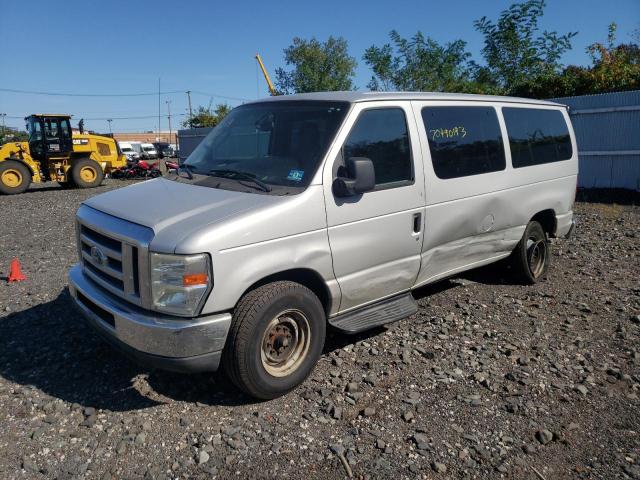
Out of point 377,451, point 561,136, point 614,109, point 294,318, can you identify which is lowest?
point 377,451

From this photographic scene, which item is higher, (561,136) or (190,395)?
(561,136)

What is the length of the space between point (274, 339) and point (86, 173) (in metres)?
18.1

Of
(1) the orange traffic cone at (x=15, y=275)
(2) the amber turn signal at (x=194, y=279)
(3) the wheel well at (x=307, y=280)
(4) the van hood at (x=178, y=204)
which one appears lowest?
(1) the orange traffic cone at (x=15, y=275)

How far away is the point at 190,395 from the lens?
358 centimetres

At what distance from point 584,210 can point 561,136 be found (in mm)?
5581

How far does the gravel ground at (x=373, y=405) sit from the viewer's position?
9.48 feet

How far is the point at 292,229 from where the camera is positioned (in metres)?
3.37

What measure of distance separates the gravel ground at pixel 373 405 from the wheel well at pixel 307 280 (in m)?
0.63

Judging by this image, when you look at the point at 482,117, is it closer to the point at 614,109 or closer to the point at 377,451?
the point at 377,451

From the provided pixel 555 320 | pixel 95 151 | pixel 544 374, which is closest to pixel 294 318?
pixel 544 374

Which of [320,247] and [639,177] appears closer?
[320,247]

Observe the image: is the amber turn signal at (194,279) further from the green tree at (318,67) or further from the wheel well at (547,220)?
the green tree at (318,67)

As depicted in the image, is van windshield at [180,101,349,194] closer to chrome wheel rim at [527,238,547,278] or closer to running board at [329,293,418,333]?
running board at [329,293,418,333]

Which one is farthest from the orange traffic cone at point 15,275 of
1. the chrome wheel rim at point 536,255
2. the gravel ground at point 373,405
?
the chrome wheel rim at point 536,255
